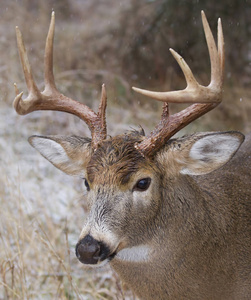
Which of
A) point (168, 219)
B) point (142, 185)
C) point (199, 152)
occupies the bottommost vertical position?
point (168, 219)

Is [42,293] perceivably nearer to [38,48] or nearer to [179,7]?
[179,7]

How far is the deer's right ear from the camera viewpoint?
11.3 feet

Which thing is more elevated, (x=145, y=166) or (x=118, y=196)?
(x=145, y=166)

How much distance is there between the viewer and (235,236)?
3.38 m

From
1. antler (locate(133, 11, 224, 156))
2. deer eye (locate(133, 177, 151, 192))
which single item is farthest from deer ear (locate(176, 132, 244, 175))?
deer eye (locate(133, 177, 151, 192))

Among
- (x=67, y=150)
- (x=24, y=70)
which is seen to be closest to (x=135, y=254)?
(x=67, y=150)

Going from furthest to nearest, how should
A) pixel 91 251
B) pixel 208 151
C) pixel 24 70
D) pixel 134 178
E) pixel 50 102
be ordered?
pixel 50 102
pixel 24 70
pixel 208 151
pixel 134 178
pixel 91 251

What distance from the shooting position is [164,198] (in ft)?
10.3

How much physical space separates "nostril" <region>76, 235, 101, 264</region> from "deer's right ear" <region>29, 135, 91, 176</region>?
78 cm

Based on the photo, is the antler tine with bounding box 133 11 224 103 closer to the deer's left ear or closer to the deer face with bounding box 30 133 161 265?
the deer's left ear

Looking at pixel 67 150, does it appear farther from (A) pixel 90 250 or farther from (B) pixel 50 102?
(A) pixel 90 250

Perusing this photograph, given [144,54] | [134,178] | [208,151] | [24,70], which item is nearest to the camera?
[134,178]

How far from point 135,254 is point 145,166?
558 mm

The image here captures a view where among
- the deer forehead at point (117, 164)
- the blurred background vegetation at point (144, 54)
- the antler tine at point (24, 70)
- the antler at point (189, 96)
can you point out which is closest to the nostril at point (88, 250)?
the deer forehead at point (117, 164)
